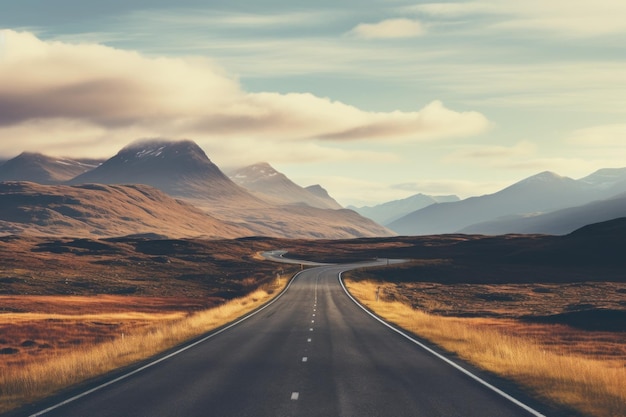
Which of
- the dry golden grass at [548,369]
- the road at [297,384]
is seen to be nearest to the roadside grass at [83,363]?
the road at [297,384]

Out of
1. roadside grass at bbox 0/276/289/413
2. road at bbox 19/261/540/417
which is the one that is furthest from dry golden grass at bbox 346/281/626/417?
roadside grass at bbox 0/276/289/413

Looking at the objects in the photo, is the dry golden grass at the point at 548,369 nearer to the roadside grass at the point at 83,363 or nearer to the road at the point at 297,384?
the road at the point at 297,384

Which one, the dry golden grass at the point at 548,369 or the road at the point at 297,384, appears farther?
the dry golden grass at the point at 548,369

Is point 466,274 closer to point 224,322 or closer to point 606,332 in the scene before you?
point 606,332

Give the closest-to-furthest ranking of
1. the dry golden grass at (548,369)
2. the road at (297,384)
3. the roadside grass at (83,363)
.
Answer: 1. the road at (297,384)
2. the dry golden grass at (548,369)
3. the roadside grass at (83,363)

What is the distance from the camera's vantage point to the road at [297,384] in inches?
523

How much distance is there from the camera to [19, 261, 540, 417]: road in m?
13.3

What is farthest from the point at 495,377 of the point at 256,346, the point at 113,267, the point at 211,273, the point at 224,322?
the point at 113,267

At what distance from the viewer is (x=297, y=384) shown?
16.4 metres

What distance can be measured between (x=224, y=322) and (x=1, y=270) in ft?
235

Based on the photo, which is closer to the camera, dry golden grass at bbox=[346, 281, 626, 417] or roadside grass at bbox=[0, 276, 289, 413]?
dry golden grass at bbox=[346, 281, 626, 417]

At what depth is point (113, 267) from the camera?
11088 centimetres

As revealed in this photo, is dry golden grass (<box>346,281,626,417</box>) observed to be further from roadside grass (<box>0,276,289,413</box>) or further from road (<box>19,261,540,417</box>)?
roadside grass (<box>0,276,289,413</box>)

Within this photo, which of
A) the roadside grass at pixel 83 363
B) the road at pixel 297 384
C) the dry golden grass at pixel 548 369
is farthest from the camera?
the roadside grass at pixel 83 363
